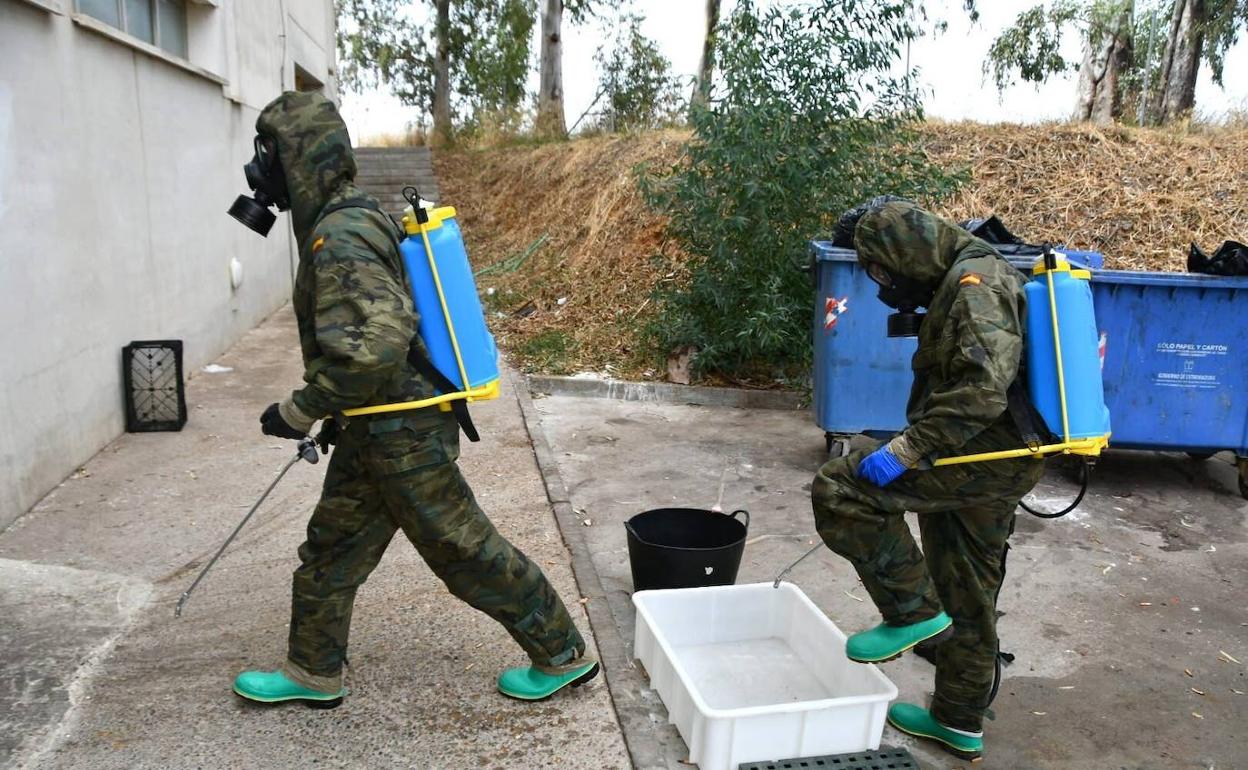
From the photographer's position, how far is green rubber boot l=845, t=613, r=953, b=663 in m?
2.82

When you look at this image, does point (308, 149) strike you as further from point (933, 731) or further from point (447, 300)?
point (933, 731)

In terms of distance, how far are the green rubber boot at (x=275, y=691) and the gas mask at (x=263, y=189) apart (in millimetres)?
1447

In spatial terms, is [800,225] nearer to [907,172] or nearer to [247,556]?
[907,172]

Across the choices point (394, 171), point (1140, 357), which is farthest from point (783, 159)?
point (394, 171)

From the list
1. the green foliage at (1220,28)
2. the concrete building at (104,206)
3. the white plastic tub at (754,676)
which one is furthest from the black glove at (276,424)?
the green foliage at (1220,28)

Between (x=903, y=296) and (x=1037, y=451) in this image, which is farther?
(x=903, y=296)

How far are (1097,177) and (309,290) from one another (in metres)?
10.4

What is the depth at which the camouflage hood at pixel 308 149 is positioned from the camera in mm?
2746

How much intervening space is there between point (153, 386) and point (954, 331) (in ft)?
17.5

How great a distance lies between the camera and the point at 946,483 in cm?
275

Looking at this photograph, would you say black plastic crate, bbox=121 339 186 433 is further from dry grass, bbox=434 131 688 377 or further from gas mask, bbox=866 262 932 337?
gas mask, bbox=866 262 932 337

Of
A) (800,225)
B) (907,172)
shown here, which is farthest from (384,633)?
(907,172)

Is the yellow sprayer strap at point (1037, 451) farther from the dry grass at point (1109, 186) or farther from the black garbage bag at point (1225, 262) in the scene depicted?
the dry grass at point (1109, 186)

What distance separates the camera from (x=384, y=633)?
3.54m
